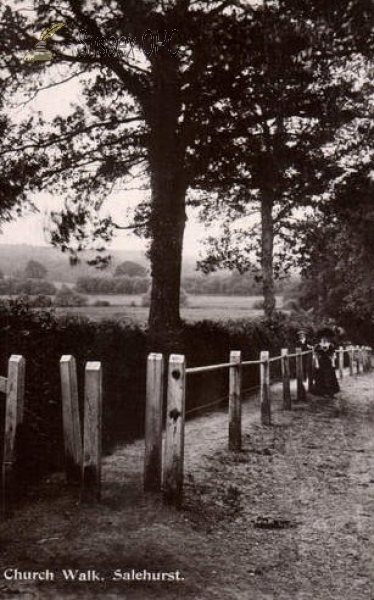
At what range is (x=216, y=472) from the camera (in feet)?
23.4

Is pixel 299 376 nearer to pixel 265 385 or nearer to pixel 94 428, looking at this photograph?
pixel 265 385

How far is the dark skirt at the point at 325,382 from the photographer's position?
52.6 feet

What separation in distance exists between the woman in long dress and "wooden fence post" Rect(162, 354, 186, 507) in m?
10.6

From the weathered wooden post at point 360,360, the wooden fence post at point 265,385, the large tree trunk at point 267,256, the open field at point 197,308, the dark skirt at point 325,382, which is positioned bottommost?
the weathered wooden post at point 360,360

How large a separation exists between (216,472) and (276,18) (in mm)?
8286

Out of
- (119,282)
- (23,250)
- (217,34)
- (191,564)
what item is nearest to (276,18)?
(217,34)

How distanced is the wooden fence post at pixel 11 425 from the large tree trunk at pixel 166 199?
740 cm

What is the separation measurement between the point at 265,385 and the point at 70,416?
18.5 feet

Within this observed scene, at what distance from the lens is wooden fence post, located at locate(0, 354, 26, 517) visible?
498 cm

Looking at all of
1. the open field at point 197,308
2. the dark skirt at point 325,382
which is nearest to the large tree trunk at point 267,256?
the open field at point 197,308

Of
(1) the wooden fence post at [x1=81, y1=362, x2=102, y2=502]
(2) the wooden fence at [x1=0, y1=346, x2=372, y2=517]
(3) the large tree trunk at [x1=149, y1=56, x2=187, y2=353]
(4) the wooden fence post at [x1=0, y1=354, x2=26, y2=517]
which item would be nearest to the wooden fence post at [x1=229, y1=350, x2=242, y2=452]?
(2) the wooden fence at [x1=0, y1=346, x2=372, y2=517]

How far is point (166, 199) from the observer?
13078 mm

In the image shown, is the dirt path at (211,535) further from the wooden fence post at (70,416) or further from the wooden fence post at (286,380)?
the wooden fence post at (286,380)

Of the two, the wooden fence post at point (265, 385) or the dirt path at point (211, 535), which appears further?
the wooden fence post at point (265, 385)
